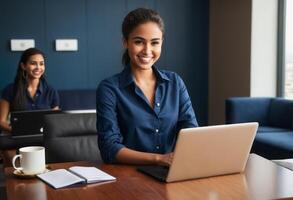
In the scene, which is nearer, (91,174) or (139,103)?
(91,174)

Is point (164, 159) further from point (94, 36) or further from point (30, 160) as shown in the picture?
point (94, 36)

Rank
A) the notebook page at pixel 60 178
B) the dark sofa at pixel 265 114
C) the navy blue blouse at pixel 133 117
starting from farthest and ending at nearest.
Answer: the dark sofa at pixel 265 114 → the navy blue blouse at pixel 133 117 → the notebook page at pixel 60 178

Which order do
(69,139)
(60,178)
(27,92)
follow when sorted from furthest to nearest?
(27,92), (69,139), (60,178)

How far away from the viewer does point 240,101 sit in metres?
4.54

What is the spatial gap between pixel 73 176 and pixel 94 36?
394 centimetres

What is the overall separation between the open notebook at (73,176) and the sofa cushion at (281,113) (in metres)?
3.33

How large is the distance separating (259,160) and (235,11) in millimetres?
3732

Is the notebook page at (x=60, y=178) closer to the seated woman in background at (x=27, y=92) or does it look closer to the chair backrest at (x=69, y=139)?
the chair backrest at (x=69, y=139)

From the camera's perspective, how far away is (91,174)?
57.6 inches

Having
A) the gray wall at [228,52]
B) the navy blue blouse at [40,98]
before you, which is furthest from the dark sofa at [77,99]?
the gray wall at [228,52]

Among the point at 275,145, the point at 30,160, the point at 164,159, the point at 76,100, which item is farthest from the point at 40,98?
the point at 164,159

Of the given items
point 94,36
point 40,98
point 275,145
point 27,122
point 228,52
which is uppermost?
point 94,36

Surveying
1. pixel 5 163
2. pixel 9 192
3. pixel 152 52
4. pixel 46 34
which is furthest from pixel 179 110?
pixel 46 34

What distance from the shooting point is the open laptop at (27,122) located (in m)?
3.06
